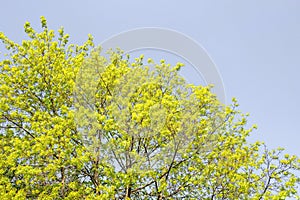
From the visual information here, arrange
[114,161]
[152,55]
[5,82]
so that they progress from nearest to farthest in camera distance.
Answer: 1. [114,161]
2. [152,55]
3. [5,82]

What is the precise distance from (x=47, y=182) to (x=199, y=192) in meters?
4.63

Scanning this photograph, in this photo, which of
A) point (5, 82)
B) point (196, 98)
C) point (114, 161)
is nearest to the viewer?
point (114, 161)

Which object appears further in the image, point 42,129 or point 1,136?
point 1,136

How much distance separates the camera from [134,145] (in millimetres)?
11812

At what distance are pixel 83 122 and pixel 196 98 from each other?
11.0ft

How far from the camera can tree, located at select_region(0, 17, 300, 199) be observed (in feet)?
36.3

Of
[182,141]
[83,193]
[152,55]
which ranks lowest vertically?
[83,193]

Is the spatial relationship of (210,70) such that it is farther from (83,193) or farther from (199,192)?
(83,193)

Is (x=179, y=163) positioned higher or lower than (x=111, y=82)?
lower

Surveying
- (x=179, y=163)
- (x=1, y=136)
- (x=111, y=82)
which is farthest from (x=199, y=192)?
(x=1, y=136)

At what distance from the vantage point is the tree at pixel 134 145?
1107 cm

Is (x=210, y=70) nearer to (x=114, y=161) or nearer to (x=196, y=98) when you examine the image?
(x=196, y=98)

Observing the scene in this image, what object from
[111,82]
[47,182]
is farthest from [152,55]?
[47,182]

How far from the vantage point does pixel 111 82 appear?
40.4 ft
